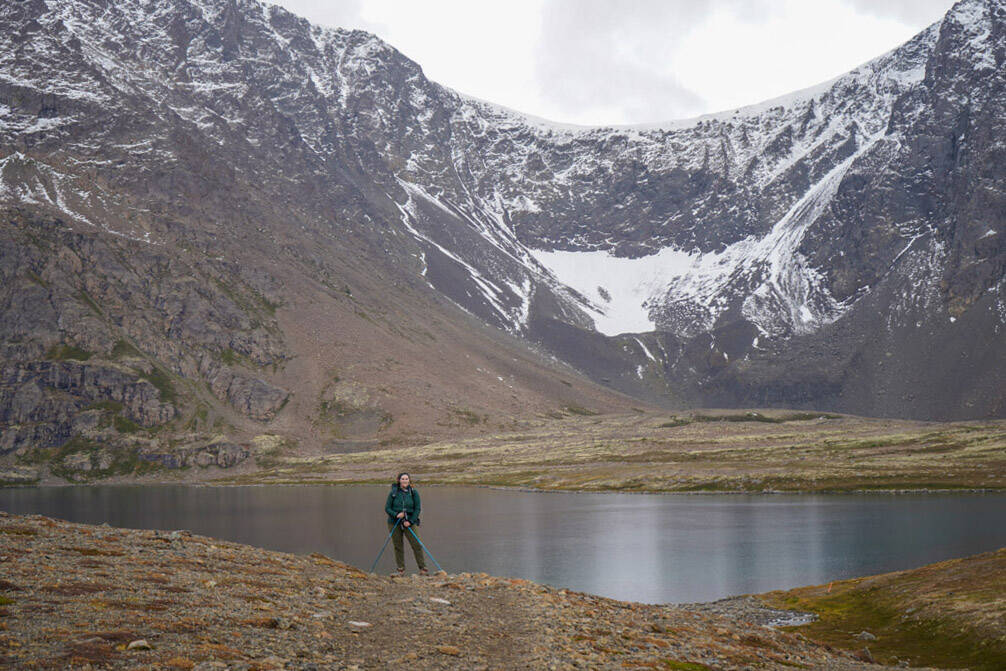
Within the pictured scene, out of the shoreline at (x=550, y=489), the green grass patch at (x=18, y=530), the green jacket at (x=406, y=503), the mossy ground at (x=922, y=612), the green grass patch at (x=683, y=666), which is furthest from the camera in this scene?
the shoreline at (x=550, y=489)

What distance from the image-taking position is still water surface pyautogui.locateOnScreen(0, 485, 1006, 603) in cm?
5938

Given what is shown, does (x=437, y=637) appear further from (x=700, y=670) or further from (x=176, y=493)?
(x=176, y=493)

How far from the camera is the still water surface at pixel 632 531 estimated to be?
195 ft

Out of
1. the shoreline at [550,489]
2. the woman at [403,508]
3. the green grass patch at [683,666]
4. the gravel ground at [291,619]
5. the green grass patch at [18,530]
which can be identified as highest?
the woman at [403,508]

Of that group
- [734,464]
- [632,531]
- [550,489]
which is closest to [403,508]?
[632,531]

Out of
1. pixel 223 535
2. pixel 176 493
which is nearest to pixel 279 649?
pixel 223 535

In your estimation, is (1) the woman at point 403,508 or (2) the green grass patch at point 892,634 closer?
(1) the woman at point 403,508

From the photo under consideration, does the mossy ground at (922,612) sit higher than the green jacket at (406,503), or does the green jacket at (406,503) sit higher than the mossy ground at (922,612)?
the green jacket at (406,503)

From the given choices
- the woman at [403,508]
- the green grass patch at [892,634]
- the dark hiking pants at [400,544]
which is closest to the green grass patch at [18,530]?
the woman at [403,508]

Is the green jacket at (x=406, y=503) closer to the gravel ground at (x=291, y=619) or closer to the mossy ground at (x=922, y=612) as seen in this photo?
the gravel ground at (x=291, y=619)

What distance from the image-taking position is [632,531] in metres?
82.6

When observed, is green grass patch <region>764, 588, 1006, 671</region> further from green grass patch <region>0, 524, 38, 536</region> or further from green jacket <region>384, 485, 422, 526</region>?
green grass patch <region>0, 524, 38, 536</region>

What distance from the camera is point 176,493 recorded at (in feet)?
516

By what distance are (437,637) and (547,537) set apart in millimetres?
61670
